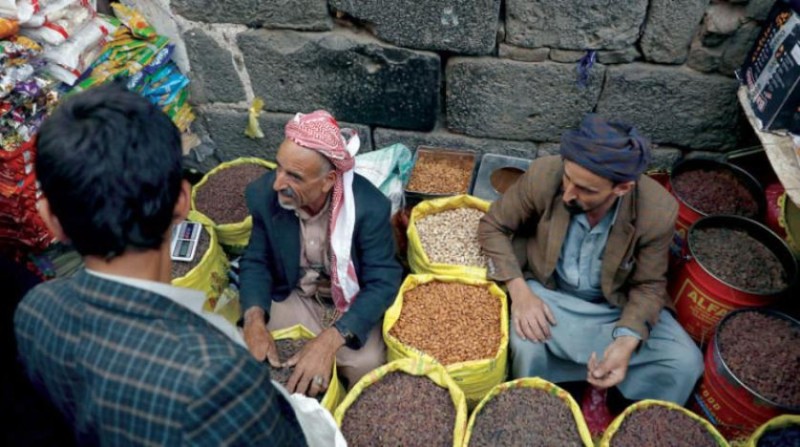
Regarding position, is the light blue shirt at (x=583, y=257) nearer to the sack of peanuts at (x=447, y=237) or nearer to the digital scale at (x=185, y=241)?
the sack of peanuts at (x=447, y=237)

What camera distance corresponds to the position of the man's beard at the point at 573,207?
8.37 ft

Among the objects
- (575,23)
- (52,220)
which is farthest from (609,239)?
(52,220)

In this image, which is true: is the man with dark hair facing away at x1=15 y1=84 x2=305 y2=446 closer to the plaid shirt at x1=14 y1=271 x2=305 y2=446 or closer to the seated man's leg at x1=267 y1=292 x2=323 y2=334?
the plaid shirt at x1=14 y1=271 x2=305 y2=446

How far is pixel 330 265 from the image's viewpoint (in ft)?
9.41

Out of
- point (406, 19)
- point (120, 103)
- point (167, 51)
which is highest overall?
point (120, 103)

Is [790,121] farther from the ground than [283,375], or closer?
farther from the ground

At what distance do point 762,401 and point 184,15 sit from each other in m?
3.68

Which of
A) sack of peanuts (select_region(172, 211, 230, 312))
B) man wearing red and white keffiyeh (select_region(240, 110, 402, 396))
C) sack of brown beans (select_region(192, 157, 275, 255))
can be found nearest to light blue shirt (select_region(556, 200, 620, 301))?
man wearing red and white keffiyeh (select_region(240, 110, 402, 396))

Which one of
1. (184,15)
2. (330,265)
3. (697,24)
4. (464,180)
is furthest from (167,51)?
(697,24)

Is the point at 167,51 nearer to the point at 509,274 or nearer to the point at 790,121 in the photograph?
the point at 509,274

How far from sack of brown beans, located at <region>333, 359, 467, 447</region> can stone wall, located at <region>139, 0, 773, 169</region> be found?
1.71 m

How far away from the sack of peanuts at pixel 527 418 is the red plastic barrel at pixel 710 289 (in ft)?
3.19

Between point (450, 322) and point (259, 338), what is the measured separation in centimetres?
94

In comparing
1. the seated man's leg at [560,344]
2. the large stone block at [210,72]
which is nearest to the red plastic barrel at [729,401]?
the seated man's leg at [560,344]
